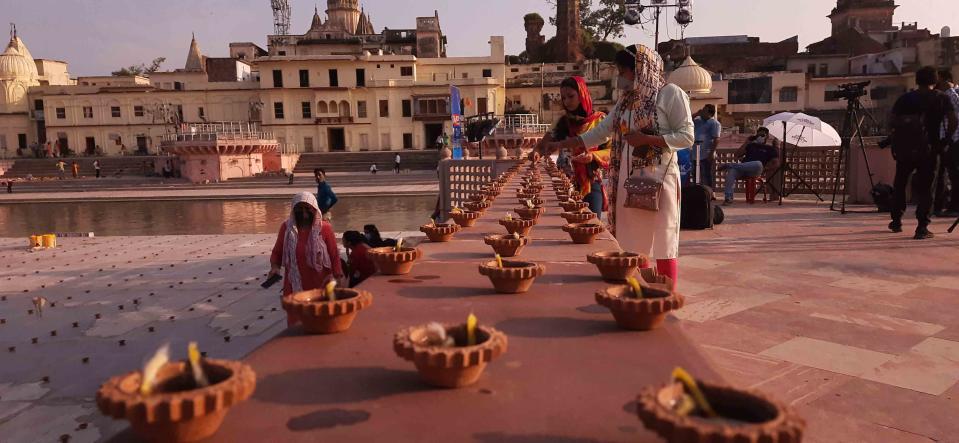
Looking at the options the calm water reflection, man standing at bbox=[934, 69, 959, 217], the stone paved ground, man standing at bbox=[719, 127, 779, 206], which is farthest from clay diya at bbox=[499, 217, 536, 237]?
the calm water reflection

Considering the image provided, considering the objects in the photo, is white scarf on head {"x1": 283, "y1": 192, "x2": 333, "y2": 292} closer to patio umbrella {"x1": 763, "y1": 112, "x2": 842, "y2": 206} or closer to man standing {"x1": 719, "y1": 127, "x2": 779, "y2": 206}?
man standing {"x1": 719, "y1": 127, "x2": 779, "y2": 206}

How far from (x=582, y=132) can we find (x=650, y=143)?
1.52 meters

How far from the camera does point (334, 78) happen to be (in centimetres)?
4000

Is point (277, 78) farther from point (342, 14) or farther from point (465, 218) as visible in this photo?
point (465, 218)

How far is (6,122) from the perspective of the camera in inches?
1677

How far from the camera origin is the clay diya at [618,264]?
6.73 ft

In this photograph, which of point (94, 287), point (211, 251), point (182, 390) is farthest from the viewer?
point (211, 251)

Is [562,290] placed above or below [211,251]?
above

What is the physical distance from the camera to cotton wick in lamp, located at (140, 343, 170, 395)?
962 mm

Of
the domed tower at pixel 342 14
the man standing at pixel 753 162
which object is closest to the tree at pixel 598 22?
the domed tower at pixel 342 14

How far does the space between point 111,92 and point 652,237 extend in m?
47.0

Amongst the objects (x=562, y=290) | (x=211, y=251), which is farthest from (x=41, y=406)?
(x=211, y=251)

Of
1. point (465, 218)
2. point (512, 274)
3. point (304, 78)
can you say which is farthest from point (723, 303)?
point (304, 78)

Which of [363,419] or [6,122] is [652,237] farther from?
[6,122]
